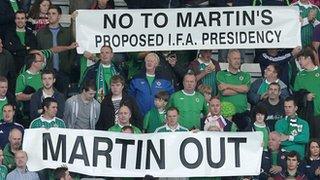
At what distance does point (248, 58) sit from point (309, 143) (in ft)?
10.9

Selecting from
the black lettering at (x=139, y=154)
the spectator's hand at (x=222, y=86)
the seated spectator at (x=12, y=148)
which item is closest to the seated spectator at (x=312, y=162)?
the spectator's hand at (x=222, y=86)

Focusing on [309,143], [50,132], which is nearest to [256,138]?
[309,143]

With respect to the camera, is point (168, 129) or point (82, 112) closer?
point (168, 129)

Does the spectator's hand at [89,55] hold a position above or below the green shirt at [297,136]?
above

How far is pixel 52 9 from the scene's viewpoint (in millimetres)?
21156

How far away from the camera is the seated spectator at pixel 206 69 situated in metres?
20.7

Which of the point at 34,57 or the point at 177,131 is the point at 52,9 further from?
the point at 177,131

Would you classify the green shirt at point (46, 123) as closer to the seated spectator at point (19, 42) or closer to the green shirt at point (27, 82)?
the green shirt at point (27, 82)

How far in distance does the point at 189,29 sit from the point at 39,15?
2.19m

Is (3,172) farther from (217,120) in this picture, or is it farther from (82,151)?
(217,120)

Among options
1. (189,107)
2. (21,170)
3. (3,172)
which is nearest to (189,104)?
(189,107)

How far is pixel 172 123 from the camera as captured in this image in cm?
1925

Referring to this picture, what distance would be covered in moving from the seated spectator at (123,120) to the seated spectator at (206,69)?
1.72m

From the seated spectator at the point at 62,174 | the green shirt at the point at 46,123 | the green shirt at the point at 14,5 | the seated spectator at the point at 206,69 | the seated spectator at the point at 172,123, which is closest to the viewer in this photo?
the seated spectator at the point at 62,174
